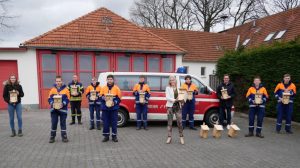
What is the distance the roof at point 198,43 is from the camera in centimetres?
2388

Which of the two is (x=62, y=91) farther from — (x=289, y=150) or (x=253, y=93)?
(x=289, y=150)

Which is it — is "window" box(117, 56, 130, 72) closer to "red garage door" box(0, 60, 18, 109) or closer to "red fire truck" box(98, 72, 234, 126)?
"red garage door" box(0, 60, 18, 109)

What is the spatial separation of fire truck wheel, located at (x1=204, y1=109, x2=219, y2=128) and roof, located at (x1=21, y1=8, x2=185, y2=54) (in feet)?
23.0

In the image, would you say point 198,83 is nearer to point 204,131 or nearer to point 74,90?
point 204,131

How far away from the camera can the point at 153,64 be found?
54.3ft

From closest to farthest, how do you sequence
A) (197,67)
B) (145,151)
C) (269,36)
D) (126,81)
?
A: (145,151), (126,81), (197,67), (269,36)

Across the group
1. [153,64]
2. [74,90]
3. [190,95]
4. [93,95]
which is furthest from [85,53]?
[190,95]

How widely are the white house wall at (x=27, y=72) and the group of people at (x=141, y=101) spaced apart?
540 centimetres

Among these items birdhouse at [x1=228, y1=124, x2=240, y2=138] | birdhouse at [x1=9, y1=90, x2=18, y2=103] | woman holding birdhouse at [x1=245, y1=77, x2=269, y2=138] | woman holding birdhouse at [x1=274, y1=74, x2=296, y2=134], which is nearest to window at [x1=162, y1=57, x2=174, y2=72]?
woman holding birdhouse at [x1=274, y1=74, x2=296, y2=134]

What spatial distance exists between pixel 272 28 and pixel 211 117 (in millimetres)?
18599

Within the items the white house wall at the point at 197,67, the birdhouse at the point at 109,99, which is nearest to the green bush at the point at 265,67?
the birdhouse at the point at 109,99

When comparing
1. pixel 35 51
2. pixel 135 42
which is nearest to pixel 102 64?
pixel 135 42

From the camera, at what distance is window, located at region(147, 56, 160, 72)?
649 inches

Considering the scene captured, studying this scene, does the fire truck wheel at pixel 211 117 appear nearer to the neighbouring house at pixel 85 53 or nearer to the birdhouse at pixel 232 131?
the birdhouse at pixel 232 131
